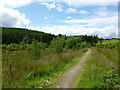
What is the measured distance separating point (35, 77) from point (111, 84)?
4210mm

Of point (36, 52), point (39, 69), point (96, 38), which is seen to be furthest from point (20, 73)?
point (96, 38)

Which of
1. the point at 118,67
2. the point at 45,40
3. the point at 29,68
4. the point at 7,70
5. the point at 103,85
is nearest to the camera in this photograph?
the point at 103,85

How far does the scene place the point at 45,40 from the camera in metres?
98.3

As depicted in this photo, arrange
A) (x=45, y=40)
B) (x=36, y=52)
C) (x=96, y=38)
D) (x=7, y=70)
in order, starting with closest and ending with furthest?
(x=7, y=70)
(x=36, y=52)
(x=45, y=40)
(x=96, y=38)

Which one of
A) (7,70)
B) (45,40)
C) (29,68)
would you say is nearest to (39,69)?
(29,68)

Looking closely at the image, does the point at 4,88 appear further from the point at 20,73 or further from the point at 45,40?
the point at 45,40

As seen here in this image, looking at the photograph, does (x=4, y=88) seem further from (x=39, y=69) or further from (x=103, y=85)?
(x=103, y=85)

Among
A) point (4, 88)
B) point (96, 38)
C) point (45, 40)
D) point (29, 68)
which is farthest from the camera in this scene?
point (96, 38)

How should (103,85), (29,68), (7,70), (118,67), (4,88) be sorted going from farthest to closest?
→ (29,68) < (7,70) < (118,67) < (103,85) < (4,88)

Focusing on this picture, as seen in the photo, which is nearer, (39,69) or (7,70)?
(7,70)

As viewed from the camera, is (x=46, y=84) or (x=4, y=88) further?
(x=46, y=84)

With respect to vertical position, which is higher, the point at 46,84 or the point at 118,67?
the point at 118,67

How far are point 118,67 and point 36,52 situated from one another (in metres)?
9.88

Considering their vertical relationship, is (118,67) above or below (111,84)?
above
